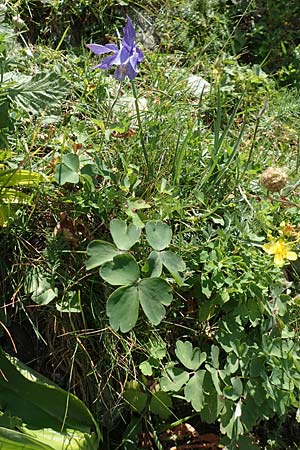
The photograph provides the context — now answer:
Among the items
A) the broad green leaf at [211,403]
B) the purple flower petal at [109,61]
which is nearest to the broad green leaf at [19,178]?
the purple flower petal at [109,61]

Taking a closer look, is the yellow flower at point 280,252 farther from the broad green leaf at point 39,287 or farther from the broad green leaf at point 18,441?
the broad green leaf at point 18,441

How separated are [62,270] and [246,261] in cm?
54

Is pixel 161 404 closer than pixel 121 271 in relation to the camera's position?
No

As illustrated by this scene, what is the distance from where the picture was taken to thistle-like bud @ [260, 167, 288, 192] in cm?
216

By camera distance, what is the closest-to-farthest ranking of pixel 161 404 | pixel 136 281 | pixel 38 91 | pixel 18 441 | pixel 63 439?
pixel 18 441 → pixel 136 281 → pixel 63 439 → pixel 161 404 → pixel 38 91

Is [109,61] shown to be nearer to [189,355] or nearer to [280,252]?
[280,252]

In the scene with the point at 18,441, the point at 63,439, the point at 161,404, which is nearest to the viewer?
the point at 18,441

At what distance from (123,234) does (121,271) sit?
0.12 metres

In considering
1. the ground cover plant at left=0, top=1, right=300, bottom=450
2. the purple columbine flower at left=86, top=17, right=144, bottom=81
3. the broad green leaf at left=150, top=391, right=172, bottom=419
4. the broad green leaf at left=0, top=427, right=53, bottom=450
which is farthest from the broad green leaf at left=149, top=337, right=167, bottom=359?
the purple columbine flower at left=86, top=17, right=144, bottom=81

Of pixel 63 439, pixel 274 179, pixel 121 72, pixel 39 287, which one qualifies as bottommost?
pixel 63 439

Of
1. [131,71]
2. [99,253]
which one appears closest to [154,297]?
[99,253]

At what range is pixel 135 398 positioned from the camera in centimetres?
207

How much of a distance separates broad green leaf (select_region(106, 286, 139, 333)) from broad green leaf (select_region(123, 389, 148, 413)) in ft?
1.09

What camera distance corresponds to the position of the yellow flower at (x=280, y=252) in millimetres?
2051
